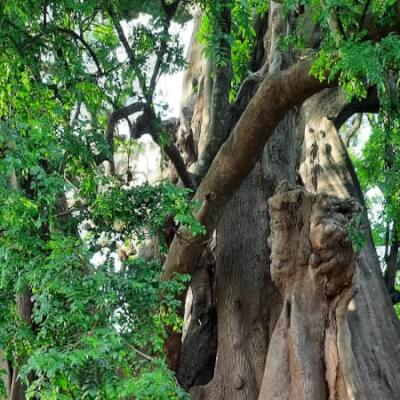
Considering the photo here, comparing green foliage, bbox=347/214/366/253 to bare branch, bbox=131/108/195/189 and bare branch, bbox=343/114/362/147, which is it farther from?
bare branch, bbox=343/114/362/147

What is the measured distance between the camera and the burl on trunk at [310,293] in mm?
5332

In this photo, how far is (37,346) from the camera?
4414mm

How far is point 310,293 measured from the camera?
5.57 m

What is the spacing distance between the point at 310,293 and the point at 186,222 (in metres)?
1.26

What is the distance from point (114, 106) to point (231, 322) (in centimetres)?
242

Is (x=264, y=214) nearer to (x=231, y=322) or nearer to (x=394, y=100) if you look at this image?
(x=231, y=322)

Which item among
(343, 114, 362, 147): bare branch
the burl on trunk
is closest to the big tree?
the burl on trunk

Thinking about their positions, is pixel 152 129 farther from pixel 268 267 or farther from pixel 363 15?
pixel 363 15

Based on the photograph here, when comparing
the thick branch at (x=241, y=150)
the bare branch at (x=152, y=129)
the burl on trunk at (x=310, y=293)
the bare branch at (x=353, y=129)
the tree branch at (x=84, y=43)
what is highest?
the bare branch at (x=353, y=129)

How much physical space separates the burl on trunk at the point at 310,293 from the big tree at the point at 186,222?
0.5 inches

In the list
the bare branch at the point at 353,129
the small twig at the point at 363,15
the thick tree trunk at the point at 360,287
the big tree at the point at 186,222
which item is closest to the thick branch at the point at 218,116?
the big tree at the point at 186,222

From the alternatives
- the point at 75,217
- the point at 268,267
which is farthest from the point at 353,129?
the point at 75,217

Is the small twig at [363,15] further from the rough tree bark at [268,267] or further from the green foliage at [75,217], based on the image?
the green foliage at [75,217]

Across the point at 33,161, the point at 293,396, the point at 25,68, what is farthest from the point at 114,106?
the point at 293,396
